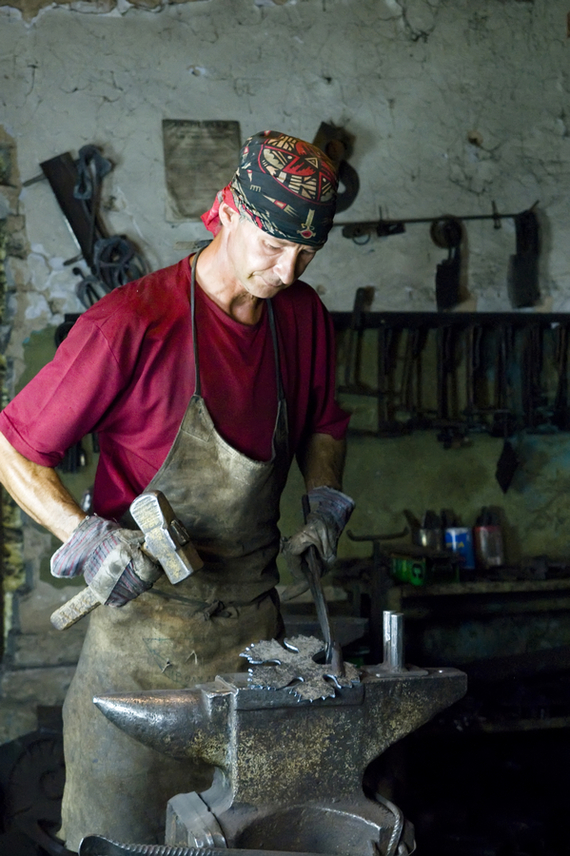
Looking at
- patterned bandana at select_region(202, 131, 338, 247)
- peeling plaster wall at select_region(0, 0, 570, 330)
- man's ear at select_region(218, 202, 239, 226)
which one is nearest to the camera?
Result: patterned bandana at select_region(202, 131, 338, 247)

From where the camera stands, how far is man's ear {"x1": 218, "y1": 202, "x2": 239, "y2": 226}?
1.76 metres

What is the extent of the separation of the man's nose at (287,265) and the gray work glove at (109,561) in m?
0.60

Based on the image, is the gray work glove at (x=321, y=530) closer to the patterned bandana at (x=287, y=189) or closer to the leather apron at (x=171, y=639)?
the leather apron at (x=171, y=639)

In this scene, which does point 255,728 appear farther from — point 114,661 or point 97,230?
point 97,230

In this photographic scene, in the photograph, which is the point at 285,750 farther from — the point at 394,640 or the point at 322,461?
the point at 322,461

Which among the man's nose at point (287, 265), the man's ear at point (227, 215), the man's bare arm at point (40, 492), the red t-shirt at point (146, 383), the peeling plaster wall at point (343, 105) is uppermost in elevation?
the peeling plaster wall at point (343, 105)

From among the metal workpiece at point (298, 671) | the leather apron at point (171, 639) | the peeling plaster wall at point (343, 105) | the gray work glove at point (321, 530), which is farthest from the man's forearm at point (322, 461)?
the peeling plaster wall at point (343, 105)

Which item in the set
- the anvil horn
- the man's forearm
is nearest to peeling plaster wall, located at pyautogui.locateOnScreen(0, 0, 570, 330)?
the man's forearm

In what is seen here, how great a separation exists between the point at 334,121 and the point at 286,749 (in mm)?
2843

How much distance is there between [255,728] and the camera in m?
1.36

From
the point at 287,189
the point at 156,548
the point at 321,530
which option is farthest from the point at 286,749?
the point at 287,189

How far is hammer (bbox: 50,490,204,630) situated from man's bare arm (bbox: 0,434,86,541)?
171 millimetres

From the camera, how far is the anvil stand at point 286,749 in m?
1.34

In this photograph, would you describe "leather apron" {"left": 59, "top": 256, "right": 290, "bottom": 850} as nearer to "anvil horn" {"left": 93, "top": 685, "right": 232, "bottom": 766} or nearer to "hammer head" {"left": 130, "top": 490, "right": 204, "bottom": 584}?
"hammer head" {"left": 130, "top": 490, "right": 204, "bottom": 584}
